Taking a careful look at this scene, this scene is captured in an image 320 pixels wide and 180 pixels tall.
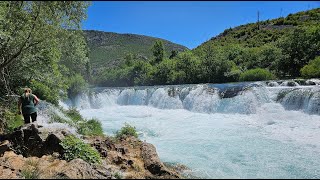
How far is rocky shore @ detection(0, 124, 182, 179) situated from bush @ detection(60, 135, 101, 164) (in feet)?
0.52

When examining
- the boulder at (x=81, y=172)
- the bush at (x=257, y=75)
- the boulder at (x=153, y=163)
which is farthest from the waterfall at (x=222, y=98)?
the boulder at (x=81, y=172)

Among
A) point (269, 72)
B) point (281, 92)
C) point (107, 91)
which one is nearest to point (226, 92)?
point (281, 92)

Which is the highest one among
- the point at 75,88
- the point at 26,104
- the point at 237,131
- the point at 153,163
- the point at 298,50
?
the point at 298,50

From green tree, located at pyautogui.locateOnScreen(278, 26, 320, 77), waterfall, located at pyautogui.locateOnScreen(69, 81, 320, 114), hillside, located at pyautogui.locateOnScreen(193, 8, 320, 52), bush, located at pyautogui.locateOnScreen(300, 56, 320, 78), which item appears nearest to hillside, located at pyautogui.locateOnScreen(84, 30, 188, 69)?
hillside, located at pyautogui.locateOnScreen(193, 8, 320, 52)

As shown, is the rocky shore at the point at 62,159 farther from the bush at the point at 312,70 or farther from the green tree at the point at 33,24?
the bush at the point at 312,70

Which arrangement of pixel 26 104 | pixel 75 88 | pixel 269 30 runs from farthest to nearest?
pixel 269 30 < pixel 75 88 < pixel 26 104

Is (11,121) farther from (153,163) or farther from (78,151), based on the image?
(153,163)

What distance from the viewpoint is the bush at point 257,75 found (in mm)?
34875

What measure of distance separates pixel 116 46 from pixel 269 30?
200ft

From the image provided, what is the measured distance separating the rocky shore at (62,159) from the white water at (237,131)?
146 centimetres

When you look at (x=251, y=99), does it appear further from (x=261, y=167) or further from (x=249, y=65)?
(x=249, y=65)

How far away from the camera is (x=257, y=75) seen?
1395 inches

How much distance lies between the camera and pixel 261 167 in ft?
34.3

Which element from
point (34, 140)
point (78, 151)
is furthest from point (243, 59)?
point (78, 151)
